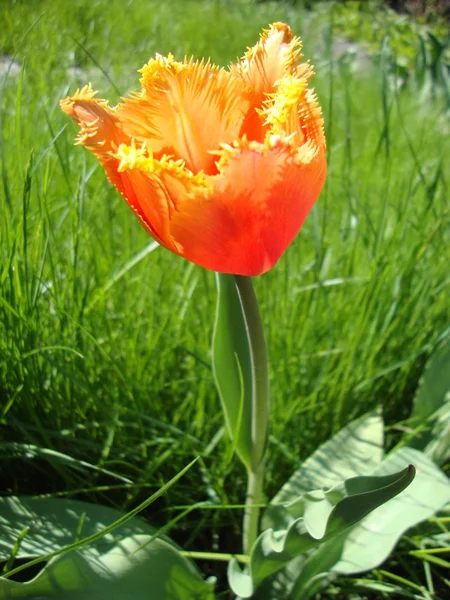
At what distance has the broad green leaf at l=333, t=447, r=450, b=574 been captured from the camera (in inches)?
23.9

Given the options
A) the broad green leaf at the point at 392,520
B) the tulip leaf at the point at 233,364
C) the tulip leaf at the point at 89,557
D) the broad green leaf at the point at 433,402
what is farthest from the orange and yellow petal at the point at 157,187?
the broad green leaf at the point at 433,402

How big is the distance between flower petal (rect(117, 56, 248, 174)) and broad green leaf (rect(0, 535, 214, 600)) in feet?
1.03

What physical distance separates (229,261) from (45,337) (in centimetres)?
32

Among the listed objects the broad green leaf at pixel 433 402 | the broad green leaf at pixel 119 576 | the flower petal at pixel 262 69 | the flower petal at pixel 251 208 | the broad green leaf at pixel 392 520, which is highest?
the flower petal at pixel 262 69

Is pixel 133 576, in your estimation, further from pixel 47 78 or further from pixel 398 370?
pixel 47 78

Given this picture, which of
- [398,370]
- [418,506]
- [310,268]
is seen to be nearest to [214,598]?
[418,506]

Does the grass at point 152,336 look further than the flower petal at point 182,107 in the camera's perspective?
Yes

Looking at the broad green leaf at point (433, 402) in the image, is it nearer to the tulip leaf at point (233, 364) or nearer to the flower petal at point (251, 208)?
the tulip leaf at point (233, 364)

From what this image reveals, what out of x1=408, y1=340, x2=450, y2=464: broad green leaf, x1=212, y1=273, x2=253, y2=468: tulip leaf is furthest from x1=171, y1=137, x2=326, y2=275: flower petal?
x1=408, y1=340, x2=450, y2=464: broad green leaf

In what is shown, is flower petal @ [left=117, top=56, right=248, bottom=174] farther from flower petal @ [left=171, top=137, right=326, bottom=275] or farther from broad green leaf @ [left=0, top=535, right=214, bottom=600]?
broad green leaf @ [left=0, top=535, right=214, bottom=600]

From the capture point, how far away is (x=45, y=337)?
69cm

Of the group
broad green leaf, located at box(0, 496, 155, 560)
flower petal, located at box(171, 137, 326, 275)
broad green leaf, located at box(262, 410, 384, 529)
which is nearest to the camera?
flower petal, located at box(171, 137, 326, 275)

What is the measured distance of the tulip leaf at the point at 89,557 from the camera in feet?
1.66

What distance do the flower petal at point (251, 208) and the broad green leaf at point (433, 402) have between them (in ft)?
1.35
